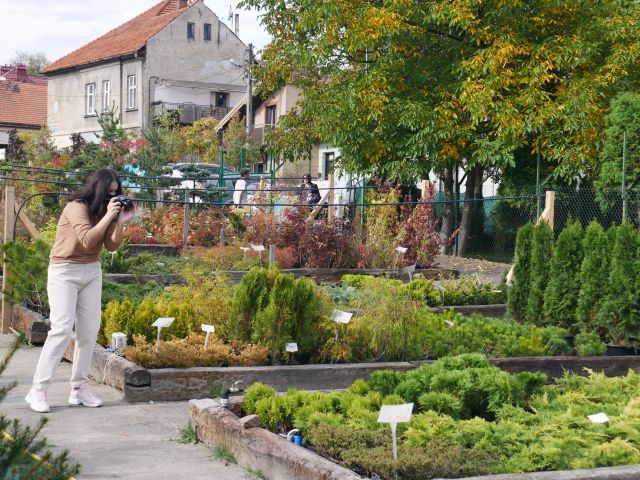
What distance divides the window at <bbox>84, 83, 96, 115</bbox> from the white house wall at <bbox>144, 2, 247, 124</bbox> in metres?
5.20

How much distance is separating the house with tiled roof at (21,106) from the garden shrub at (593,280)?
5746 cm

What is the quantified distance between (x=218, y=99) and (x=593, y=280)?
4732cm

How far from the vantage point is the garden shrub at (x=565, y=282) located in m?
11.2

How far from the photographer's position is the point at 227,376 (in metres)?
8.48

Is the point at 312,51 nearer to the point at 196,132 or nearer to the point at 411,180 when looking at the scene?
the point at 411,180

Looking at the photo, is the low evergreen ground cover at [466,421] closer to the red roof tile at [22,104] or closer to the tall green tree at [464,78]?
the tall green tree at [464,78]

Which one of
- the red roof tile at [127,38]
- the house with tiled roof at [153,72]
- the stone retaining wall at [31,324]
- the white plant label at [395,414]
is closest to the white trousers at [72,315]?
the white plant label at [395,414]

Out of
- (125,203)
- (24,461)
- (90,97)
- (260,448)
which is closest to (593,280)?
(125,203)

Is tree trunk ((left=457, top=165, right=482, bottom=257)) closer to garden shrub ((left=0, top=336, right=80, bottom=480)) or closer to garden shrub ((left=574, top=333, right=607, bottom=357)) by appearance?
garden shrub ((left=574, top=333, right=607, bottom=357))

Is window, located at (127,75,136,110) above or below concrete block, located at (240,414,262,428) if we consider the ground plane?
above

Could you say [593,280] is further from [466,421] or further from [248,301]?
[466,421]

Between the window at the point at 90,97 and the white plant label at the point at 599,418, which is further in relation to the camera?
the window at the point at 90,97

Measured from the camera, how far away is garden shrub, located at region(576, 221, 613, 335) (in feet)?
36.0

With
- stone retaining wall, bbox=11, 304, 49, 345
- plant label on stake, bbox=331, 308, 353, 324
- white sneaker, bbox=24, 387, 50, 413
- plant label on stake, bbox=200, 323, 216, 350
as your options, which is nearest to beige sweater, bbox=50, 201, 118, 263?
white sneaker, bbox=24, 387, 50, 413
